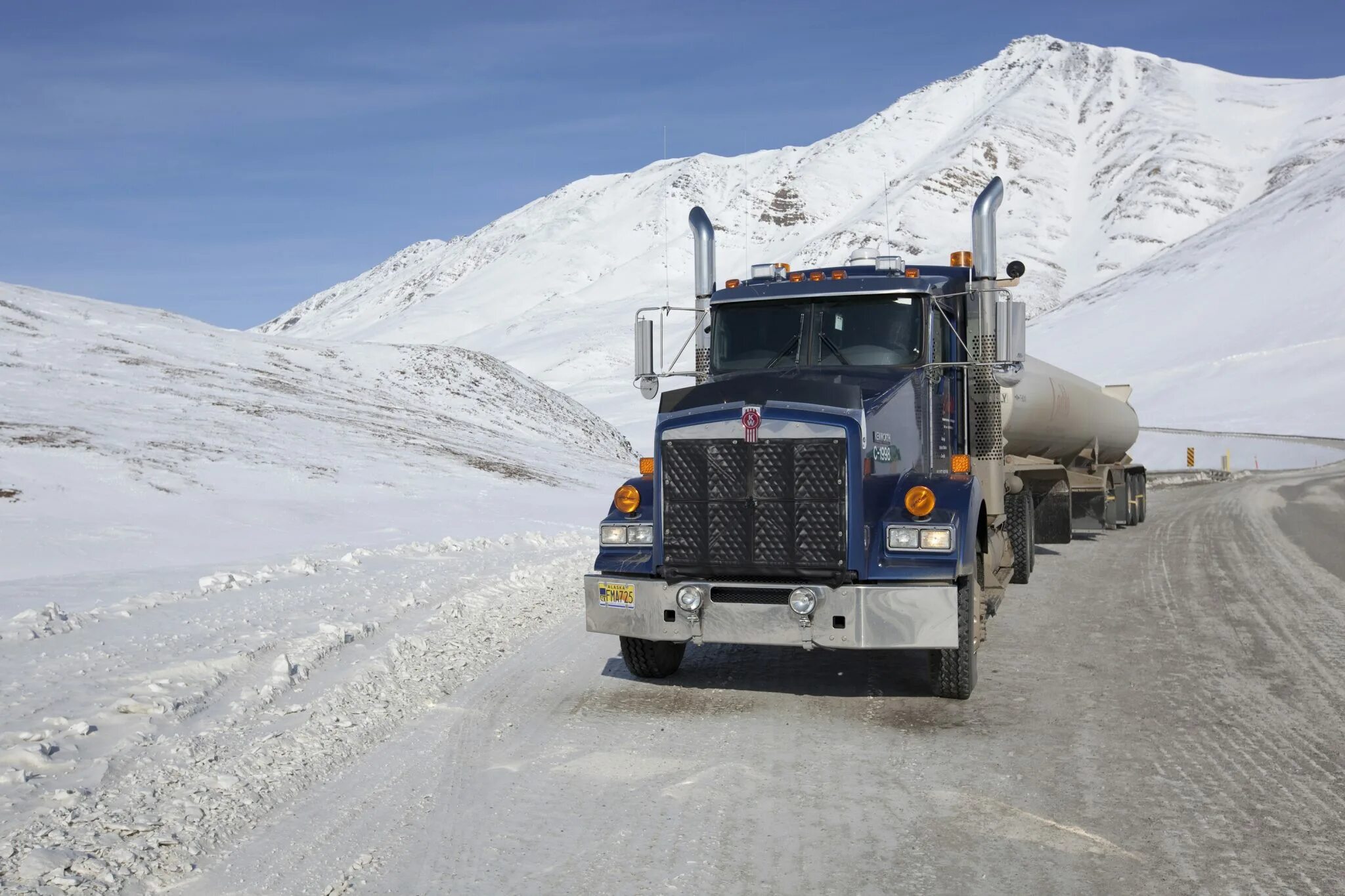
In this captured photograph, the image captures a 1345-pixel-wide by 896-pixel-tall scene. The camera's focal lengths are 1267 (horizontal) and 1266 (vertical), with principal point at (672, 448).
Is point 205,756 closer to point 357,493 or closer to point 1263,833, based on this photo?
point 1263,833

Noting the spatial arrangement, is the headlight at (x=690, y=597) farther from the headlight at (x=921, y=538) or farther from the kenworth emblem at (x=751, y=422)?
the headlight at (x=921, y=538)

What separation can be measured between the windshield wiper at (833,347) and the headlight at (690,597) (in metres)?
2.15

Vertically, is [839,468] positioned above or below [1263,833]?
above

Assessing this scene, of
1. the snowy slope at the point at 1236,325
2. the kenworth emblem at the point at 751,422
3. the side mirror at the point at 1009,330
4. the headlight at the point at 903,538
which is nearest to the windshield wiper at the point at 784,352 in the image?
the side mirror at the point at 1009,330

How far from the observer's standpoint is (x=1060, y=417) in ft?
55.2

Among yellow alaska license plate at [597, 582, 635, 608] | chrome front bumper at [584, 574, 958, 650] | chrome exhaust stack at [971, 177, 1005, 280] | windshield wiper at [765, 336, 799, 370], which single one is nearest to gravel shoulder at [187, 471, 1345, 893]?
chrome front bumper at [584, 574, 958, 650]

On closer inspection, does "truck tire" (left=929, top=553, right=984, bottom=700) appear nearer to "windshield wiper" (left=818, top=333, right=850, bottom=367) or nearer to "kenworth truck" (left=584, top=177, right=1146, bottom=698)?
"kenworth truck" (left=584, top=177, right=1146, bottom=698)

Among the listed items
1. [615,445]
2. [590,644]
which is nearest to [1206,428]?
[615,445]

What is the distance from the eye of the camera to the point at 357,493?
2362 centimetres

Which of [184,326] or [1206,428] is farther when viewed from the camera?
[1206,428]

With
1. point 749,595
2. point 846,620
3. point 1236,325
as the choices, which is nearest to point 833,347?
point 749,595

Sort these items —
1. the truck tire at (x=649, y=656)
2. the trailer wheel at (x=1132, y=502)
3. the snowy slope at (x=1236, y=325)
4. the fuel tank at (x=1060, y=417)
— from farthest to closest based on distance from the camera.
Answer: the snowy slope at (x=1236, y=325)
the trailer wheel at (x=1132, y=502)
the fuel tank at (x=1060, y=417)
the truck tire at (x=649, y=656)

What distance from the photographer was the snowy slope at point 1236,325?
91188mm

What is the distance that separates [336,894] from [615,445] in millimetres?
42563
